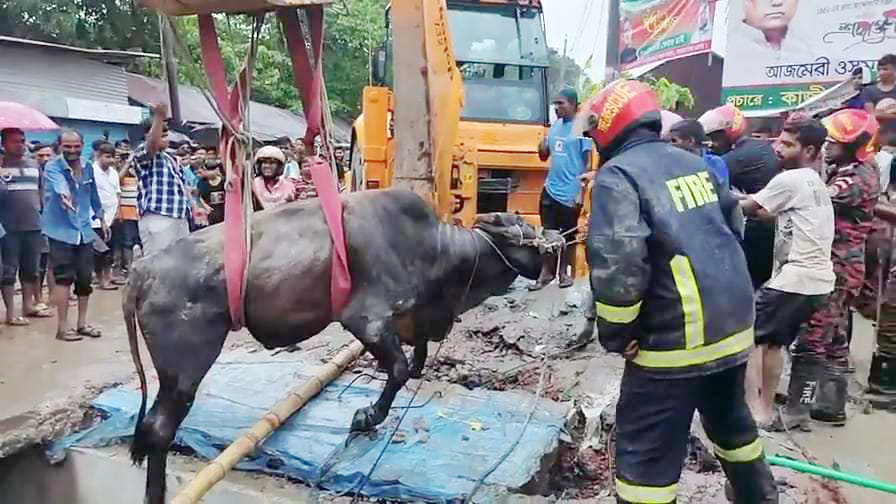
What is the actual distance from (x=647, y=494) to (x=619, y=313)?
758mm

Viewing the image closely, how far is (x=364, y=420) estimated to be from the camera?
4461 mm

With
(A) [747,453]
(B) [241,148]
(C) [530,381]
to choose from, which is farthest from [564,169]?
(A) [747,453]

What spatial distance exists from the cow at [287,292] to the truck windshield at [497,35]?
5219 millimetres

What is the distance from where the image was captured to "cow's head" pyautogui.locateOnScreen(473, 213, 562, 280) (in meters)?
4.68

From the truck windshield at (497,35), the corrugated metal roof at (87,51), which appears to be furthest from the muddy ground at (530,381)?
the corrugated metal roof at (87,51)

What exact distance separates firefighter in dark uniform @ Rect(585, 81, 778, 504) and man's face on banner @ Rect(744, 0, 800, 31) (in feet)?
39.0

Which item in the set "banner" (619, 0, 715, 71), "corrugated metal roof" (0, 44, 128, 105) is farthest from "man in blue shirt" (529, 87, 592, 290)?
"corrugated metal roof" (0, 44, 128, 105)

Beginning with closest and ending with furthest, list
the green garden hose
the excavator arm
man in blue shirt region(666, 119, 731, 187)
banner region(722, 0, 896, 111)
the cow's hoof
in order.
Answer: the green garden hose → the cow's hoof → man in blue shirt region(666, 119, 731, 187) → the excavator arm → banner region(722, 0, 896, 111)

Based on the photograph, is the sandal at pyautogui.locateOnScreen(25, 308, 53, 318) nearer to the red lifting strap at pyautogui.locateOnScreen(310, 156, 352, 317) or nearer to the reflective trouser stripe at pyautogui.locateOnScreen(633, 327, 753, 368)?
the red lifting strap at pyautogui.locateOnScreen(310, 156, 352, 317)

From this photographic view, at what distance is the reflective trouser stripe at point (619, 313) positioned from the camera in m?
2.94

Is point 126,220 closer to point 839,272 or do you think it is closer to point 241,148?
point 241,148

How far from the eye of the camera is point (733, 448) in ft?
11.1

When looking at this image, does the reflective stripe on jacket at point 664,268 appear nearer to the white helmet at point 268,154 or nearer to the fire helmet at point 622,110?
the fire helmet at point 622,110

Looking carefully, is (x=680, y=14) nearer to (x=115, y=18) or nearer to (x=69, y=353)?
(x=115, y=18)
